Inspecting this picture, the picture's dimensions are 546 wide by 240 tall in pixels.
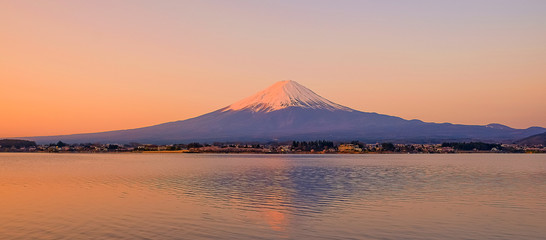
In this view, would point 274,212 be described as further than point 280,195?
No

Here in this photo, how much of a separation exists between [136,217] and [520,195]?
82.3 feet

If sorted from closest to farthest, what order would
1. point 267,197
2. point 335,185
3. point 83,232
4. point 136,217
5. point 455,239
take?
point 455,239 < point 83,232 < point 136,217 < point 267,197 < point 335,185

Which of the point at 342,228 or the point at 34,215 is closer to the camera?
the point at 342,228

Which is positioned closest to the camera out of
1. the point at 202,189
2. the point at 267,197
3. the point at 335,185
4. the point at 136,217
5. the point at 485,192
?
the point at 136,217

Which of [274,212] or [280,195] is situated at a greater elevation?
[280,195]

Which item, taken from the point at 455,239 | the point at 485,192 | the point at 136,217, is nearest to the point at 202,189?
the point at 136,217

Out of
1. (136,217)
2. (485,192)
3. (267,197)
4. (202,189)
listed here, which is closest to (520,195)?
(485,192)

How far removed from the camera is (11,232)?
813 inches

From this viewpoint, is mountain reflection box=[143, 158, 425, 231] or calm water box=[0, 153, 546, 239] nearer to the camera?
calm water box=[0, 153, 546, 239]

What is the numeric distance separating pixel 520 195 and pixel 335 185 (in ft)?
45.7

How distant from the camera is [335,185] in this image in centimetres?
4203

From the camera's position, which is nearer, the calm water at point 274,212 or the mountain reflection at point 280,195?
the calm water at point 274,212

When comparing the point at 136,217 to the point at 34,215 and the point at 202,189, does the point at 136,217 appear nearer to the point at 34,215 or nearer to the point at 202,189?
the point at 34,215

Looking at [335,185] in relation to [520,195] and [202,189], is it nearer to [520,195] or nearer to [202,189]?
[202,189]
